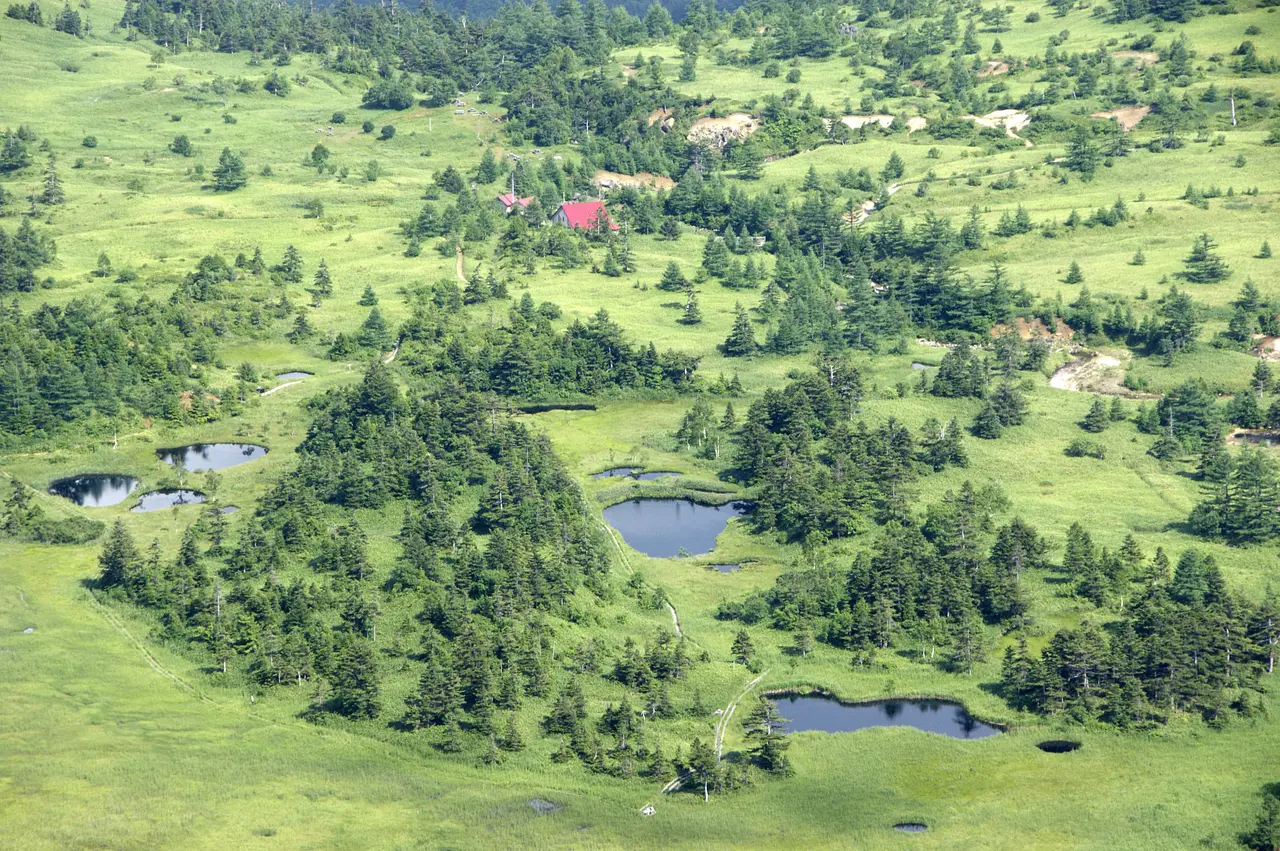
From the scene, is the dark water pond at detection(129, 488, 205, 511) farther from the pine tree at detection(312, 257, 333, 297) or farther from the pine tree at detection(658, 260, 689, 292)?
the pine tree at detection(658, 260, 689, 292)

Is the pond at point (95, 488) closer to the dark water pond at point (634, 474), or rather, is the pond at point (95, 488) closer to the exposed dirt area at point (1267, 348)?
the dark water pond at point (634, 474)

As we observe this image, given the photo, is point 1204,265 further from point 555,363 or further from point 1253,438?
point 555,363

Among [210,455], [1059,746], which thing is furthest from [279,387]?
[1059,746]

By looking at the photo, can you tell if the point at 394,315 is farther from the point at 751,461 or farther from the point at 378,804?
the point at 378,804

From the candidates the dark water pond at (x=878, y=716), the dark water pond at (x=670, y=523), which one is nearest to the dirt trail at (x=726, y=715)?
the dark water pond at (x=878, y=716)

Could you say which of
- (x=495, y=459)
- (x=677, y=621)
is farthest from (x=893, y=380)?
(x=677, y=621)

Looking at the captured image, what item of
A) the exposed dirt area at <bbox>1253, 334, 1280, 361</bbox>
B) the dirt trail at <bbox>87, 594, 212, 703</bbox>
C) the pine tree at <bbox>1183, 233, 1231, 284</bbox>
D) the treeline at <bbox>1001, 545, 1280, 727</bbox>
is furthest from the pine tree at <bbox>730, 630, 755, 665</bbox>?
the pine tree at <bbox>1183, 233, 1231, 284</bbox>
